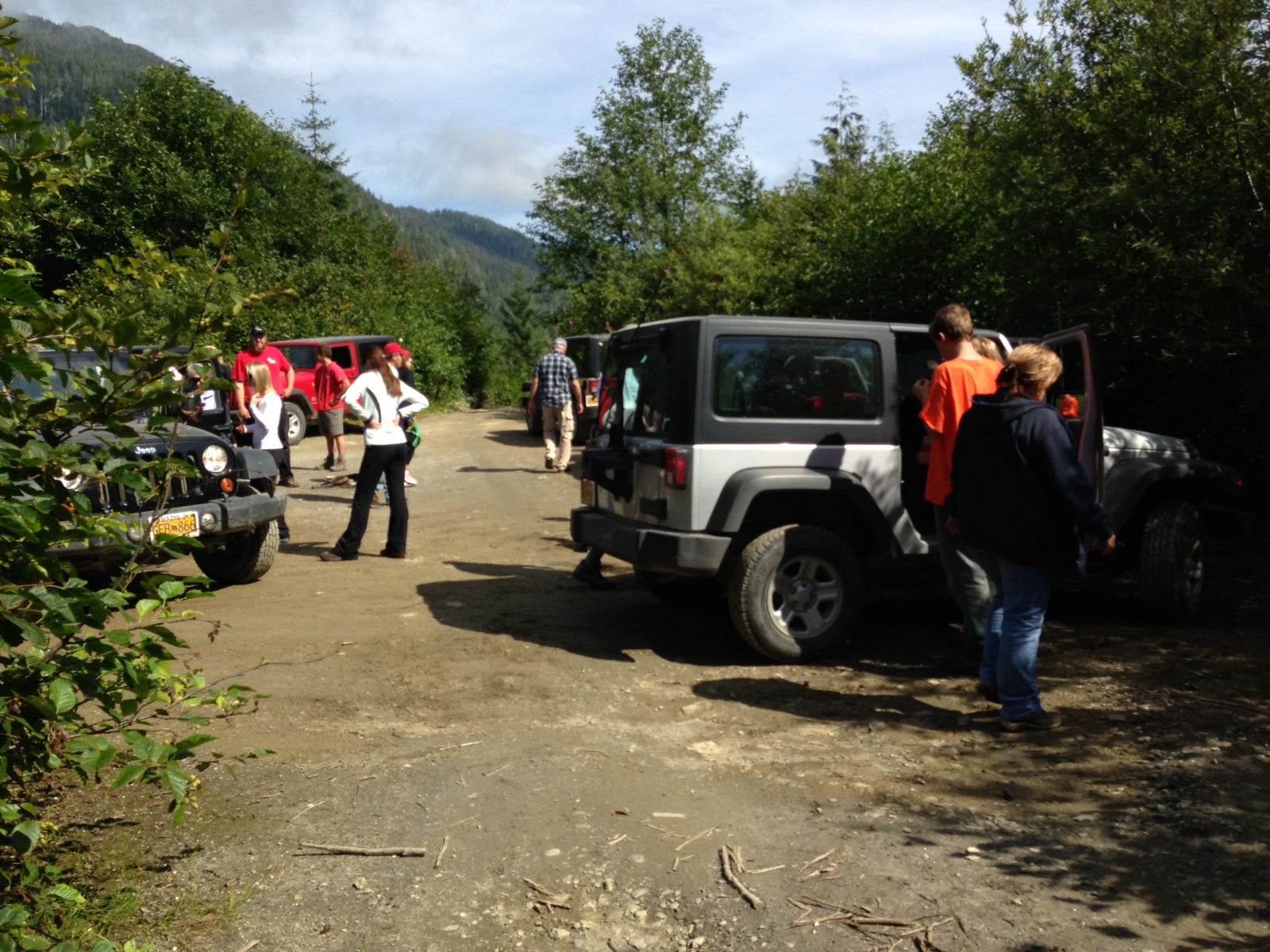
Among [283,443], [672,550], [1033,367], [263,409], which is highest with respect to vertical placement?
[1033,367]

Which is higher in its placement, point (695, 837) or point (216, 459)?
point (216, 459)

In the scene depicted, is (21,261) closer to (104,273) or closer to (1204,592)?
(104,273)

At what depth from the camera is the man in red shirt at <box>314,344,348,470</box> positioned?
54.1 feet

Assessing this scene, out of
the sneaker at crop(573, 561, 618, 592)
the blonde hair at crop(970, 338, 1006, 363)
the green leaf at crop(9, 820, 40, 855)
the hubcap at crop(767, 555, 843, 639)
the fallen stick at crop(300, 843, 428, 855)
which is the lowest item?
the fallen stick at crop(300, 843, 428, 855)

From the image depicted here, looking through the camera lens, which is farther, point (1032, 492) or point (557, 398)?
point (557, 398)

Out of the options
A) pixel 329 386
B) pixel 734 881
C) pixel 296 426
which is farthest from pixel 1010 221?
pixel 296 426

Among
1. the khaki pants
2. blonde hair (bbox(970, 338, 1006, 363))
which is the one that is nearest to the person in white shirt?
the khaki pants

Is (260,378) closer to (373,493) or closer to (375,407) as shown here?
(375,407)

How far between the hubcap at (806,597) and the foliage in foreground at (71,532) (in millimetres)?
3656

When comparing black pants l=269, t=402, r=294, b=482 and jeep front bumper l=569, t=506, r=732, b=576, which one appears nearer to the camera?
jeep front bumper l=569, t=506, r=732, b=576

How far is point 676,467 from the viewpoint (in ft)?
20.8

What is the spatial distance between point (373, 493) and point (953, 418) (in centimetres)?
542

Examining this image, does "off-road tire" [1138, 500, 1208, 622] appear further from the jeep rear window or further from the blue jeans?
the blue jeans

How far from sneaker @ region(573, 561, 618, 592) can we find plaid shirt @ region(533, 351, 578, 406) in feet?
23.2
